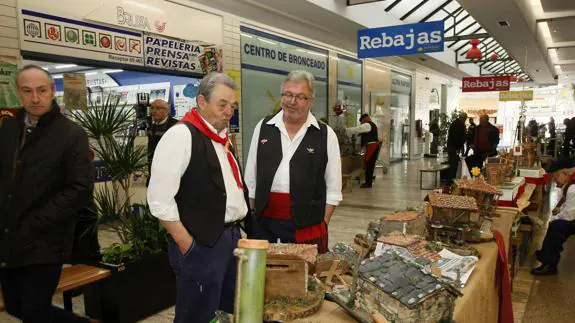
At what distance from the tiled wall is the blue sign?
4567 millimetres

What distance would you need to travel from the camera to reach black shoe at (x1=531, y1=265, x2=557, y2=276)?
14.5 ft

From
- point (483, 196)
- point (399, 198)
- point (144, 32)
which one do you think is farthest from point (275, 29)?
point (483, 196)

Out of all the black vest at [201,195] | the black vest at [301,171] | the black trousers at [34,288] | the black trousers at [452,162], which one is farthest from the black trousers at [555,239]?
the black trousers at [452,162]

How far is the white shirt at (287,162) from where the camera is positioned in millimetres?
2270

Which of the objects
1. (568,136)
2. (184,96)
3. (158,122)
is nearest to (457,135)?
(568,136)

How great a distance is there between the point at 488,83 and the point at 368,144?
20.8 ft

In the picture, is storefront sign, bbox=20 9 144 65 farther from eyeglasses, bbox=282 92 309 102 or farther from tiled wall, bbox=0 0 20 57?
eyeglasses, bbox=282 92 309 102

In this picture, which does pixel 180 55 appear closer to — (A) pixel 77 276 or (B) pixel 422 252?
(A) pixel 77 276

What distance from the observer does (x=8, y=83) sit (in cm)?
423

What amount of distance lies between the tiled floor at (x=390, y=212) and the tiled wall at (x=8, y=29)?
93.0 inches

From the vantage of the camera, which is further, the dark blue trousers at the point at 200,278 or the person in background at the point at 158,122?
the person in background at the point at 158,122

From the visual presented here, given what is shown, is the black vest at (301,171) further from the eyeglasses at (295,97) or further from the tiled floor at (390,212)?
the tiled floor at (390,212)

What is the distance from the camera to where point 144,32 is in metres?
5.73

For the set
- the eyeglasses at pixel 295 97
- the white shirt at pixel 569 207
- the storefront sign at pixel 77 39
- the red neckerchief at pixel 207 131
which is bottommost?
the white shirt at pixel 569 207
